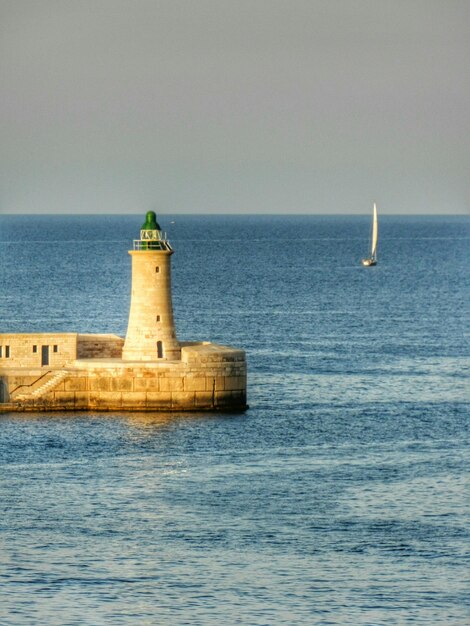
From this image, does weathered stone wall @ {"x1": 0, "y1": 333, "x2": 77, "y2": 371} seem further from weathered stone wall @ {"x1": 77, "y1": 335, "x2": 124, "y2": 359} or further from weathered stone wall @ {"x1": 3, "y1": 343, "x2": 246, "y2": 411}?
weathered stone wall @ {"x1": 3, "y1": 343, "x2": 246, "y2": 411}

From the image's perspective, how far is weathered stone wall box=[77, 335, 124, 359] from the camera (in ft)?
229

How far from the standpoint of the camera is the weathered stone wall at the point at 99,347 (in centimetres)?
6969

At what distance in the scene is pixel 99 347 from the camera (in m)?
69.9

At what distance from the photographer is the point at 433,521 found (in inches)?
1986

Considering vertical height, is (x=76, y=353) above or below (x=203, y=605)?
above

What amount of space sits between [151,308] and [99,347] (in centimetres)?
316

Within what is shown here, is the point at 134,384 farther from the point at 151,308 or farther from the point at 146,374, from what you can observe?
the point at 151,308

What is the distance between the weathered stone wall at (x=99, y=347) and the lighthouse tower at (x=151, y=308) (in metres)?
1.91

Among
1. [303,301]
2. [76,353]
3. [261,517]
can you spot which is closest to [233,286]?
[303,301]

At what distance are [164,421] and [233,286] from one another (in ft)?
274

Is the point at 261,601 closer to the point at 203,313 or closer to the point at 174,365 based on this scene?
the point at 174,365

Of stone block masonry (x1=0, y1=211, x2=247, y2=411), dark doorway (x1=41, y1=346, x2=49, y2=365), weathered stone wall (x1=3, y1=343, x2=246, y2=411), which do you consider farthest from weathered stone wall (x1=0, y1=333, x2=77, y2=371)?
weathered stone wall (x1=3, y1=343, x2=246, y2=411)

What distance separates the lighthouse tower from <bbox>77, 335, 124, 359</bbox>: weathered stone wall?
1.91 metres

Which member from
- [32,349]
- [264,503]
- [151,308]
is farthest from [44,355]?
[264,503]
